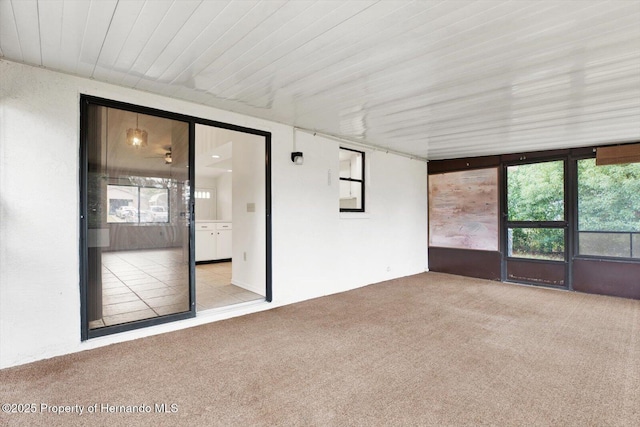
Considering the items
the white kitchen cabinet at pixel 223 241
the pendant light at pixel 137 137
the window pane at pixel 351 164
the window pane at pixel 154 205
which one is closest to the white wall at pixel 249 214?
the window pane at pixel 154 205

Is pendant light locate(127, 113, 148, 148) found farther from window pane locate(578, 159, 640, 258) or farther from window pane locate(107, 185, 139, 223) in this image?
window pane locate(578, 159, 640, 258)

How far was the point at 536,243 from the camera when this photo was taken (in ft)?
18.1

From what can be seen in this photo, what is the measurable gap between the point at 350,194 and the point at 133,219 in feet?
11.3

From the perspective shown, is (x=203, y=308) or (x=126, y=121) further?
(x=203, y=308)

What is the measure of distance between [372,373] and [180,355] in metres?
1.57

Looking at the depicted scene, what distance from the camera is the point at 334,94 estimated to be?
10.2ft

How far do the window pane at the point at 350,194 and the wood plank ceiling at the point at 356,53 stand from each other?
6.13ft

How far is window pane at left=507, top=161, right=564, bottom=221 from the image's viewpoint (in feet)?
17.5

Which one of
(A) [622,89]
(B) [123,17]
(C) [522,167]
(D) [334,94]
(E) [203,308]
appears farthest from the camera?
(C) [522,167]

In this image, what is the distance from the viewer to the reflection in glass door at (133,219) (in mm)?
2834

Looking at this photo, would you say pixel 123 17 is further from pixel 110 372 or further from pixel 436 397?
pixel 436 397

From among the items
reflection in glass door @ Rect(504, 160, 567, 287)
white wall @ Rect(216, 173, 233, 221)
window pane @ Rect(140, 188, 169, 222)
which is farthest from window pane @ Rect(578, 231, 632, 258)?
white wall @ Rect(216, 173, 233, 221)

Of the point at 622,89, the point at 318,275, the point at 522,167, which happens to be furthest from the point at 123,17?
the point at 522,167

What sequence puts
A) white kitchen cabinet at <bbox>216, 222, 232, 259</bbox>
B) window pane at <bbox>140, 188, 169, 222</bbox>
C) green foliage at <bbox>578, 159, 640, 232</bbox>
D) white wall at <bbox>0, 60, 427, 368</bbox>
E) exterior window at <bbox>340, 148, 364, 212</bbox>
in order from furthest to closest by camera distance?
white kitchen cabinet at <bbox>216, 222, 232, 259</bbox>, exterior window at <bbox>340, 148, 364, 212</bbox>, green foliage at <bbox>578, 159, 640, 232</bbox>, window pane at <bbox>140, 188, 169, 222</bbox>, white wall at <bbox>0, 60, 427, 368</bbox>
